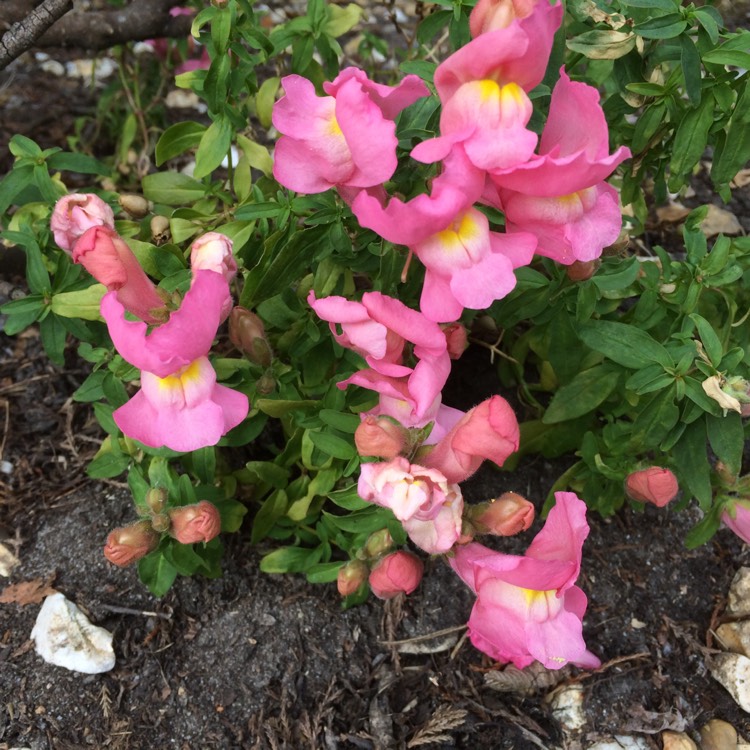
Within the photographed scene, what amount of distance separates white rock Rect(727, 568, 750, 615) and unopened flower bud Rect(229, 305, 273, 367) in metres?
1.43

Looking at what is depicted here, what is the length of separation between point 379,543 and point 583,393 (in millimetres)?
648

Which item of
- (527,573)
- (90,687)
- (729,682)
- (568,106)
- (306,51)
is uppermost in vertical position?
(568,106)

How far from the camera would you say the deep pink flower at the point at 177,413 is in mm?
1529

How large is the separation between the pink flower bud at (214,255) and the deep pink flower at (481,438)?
1.80 feet

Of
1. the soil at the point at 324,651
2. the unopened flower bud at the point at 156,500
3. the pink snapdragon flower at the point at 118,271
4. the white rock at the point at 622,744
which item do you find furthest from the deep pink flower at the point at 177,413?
the white rock at the point at 622,744

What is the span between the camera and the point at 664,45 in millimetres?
1833

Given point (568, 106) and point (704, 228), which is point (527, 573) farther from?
point (704, 228)

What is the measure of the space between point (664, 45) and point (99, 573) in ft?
6.24

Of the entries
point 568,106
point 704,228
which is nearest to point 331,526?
point 568,106

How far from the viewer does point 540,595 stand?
60.1 inches

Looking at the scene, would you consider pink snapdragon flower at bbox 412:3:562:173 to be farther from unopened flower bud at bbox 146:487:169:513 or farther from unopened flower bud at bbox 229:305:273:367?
unopened flower bud at bbox 146:487:169:513

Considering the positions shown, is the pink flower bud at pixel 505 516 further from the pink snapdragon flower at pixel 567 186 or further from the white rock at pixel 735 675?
the white rock at pixel 735 675

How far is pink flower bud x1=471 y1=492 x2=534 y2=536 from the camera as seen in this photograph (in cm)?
149

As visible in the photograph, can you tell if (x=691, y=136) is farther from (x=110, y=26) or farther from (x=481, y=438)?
(x=110, y=26)
